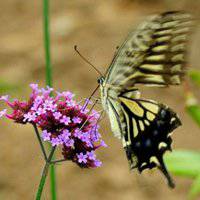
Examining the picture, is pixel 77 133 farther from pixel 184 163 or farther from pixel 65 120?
pixel 184 163

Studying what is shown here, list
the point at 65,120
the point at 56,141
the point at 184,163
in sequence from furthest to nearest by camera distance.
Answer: the point at 184,163 → the point at 65,120 → the point at 56,141

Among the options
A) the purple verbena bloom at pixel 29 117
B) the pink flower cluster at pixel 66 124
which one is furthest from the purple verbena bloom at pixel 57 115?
the purple verbena bloom at pixel 29 117

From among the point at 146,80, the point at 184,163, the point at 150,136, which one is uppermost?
the point at 146,80

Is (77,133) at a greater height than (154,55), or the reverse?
(154,55)

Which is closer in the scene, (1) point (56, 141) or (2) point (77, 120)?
(1) point (56, 141)

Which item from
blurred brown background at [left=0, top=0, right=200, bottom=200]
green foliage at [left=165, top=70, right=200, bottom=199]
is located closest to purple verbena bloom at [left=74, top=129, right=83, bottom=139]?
green foliage at [left=165, top=70, right=200, bottom=199]

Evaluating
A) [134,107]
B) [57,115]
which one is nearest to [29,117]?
[57,115]

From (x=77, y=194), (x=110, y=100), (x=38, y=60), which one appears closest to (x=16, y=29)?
(x=38, y=60)

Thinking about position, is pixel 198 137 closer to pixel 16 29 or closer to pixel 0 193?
pixel 0 193
